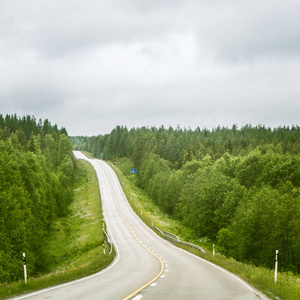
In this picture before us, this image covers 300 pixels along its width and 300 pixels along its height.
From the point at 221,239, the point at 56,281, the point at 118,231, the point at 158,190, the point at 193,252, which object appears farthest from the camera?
the point at 158,190

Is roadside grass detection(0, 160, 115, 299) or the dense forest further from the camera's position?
the dense forest

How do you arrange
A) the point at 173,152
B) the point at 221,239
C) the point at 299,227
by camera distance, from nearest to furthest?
the point at 299,227
the point at 221,239
the point at 173,152

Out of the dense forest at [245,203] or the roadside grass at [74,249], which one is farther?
the dense forest at [245,203]

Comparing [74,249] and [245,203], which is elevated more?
[245,203]

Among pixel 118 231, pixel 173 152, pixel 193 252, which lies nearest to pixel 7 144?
pixel 118 231

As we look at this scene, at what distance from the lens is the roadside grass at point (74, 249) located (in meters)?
13.7

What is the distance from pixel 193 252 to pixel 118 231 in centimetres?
2138

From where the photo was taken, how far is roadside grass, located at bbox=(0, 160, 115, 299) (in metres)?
13.7

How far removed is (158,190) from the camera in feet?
278

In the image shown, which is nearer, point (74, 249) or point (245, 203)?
point (74, 249)

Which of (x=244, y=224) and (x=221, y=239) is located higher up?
(x=244, y=224)

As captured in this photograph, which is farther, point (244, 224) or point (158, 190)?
point (158, 190)

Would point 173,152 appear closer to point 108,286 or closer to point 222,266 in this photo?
point 222,266

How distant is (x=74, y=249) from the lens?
42.9 meters
